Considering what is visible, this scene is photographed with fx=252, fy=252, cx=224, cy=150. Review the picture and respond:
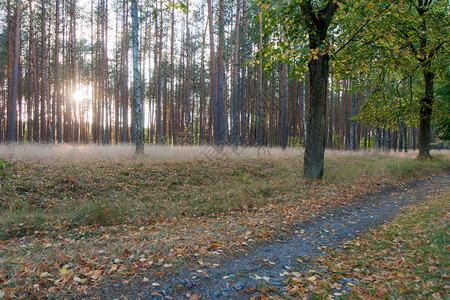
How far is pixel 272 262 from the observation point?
156 inches

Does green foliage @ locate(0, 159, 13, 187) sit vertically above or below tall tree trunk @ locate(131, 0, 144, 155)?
below

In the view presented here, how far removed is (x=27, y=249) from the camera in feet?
13.9

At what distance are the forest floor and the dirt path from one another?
0.06ft

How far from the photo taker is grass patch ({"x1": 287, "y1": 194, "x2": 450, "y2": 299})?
304 centimetres

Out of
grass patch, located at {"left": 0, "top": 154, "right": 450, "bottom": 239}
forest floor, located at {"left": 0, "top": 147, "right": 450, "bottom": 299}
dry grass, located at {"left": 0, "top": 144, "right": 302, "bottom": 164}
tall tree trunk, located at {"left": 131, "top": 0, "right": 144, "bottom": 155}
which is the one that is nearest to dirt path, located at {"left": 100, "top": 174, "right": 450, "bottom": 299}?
forest floor, located at {"left": 0, "top": 147, "right": 450, "bottom": 299}

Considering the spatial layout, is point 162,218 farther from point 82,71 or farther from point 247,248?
point 82,71

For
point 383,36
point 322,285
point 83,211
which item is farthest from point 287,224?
point 383,36

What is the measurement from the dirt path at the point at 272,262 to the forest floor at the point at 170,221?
19 millimetres

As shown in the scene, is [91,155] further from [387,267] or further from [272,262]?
[387,267]

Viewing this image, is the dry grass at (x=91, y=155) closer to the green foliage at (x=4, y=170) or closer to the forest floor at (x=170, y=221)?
the forest floor at (x=170, y=221)

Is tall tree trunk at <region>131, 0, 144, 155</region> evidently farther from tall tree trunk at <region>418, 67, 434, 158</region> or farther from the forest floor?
tall tree trunk at <region>418, 67, 434, 158</region>

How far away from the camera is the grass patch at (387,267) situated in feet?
9.99

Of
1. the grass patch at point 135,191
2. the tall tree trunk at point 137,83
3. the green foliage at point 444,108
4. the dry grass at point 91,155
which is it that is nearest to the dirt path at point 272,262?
the grass patch at point 135,191

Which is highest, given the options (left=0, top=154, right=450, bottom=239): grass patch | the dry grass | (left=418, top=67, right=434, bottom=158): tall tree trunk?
(left=418, top=67, right=434, bottom=158): tall tree trunk
